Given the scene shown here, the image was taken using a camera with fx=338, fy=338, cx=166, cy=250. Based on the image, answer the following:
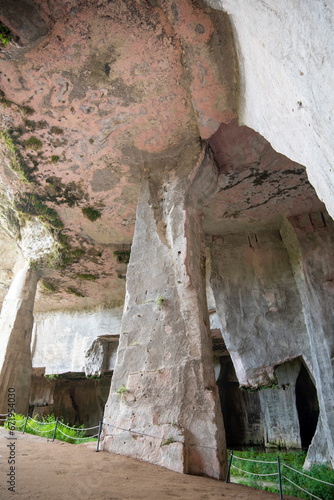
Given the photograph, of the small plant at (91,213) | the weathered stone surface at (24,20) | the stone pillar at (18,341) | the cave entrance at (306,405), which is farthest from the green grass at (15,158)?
the cave entrance at (306,405)

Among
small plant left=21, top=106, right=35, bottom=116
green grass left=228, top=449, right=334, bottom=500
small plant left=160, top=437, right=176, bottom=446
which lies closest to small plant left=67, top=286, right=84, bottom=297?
small plant left=21, top=106, right=35, bottom=116

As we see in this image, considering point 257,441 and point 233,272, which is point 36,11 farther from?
point 257,441

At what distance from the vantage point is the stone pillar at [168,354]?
376 centimetres

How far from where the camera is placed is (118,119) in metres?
5.67

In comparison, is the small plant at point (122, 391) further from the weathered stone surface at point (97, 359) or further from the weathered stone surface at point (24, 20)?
the weathered stone surface at point (97, 359)

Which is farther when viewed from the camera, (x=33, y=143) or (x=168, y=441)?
(x=33, y=143)

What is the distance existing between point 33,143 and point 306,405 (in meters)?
11.0

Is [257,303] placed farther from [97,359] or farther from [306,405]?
[97,359]

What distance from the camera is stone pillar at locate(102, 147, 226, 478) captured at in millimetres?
3764

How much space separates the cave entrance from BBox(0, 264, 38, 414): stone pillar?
8.09 m

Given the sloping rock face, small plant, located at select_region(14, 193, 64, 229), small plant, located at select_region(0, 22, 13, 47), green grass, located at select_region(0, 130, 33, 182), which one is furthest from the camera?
small plant, located at select_region(14, 193, 64, 229)

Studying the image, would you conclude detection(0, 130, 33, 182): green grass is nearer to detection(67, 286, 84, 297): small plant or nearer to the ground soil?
the ground soil

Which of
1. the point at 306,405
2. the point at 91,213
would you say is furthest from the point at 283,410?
the point at 91,213

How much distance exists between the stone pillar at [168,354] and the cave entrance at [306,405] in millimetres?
7988
